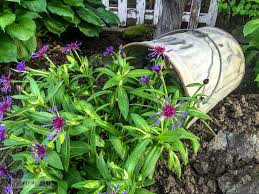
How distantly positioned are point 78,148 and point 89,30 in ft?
7.46

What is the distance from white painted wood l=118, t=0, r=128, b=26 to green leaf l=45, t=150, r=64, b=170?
9.90 feet

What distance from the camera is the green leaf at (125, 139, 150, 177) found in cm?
195

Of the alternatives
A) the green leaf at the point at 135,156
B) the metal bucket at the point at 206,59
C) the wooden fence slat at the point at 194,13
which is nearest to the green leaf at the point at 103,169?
the green leaf at the point at 135,156

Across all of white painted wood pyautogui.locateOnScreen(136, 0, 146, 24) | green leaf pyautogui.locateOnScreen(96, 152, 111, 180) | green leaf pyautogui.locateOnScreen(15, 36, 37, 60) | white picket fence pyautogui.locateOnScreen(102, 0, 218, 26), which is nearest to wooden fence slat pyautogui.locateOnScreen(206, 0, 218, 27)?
white picket fence pyautogui.locateOnScreen(102, 0, 218, 26)

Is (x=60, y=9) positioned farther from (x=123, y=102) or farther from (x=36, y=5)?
(x=123, y=102)

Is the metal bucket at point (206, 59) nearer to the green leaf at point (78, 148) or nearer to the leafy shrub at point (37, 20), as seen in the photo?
the green leaf at point (78, 148)

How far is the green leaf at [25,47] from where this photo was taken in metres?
3.71

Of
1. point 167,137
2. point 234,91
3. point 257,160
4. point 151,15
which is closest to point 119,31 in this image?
point 151,15

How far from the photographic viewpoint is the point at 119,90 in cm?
223

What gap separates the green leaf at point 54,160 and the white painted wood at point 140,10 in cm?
304

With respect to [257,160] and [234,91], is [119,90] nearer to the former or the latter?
[257,160]

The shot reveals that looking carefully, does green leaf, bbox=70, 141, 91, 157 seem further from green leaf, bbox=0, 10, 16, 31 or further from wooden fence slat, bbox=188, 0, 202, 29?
wooden fence slat, bbox=188, 0, 202, 29

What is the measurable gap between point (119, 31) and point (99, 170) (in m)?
2.90

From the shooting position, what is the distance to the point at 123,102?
7.18 feet
